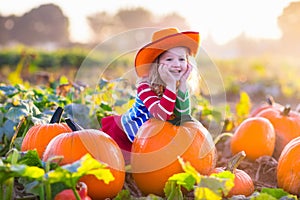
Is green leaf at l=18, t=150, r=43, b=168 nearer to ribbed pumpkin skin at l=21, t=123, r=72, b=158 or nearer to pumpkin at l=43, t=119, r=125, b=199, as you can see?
pumpkin at l=43, t=119, r=125, b=199

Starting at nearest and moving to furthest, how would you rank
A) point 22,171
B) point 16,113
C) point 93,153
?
point 22,171 < point 93,153 < point 16,113

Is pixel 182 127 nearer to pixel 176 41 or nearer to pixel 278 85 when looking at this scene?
pixel 176 41

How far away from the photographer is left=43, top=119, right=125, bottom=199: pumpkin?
2463mm

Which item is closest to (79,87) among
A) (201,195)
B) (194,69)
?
(194,69)

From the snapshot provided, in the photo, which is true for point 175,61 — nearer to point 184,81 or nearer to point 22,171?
point 184,81

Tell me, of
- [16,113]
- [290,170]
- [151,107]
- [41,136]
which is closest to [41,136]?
[41,136]

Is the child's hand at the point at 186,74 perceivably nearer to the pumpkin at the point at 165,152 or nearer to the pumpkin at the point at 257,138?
the pumpkin at the point at 165,152

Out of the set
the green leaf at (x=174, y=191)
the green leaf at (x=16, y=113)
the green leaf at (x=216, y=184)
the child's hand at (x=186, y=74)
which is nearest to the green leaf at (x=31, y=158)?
the green leaf at (x=174, y=191)

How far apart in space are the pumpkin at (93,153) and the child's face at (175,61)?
0.66 metres

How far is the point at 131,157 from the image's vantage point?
2.89m

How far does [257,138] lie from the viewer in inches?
143

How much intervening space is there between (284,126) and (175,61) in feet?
4.28

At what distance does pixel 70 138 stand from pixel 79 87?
1790 mm

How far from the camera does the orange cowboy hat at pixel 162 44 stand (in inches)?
118
